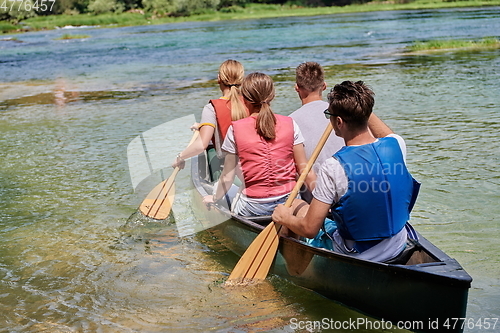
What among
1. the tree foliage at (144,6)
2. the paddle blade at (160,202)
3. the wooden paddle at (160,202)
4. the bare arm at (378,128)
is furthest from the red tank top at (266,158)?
the tree foliage at (144,6)

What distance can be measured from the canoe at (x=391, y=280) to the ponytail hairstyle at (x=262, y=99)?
80 cm

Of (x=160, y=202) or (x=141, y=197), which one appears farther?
(x=141, y=197)

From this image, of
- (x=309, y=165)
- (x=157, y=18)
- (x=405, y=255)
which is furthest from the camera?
(x=157, y=18)

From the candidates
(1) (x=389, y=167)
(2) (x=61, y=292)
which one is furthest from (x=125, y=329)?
(1) (x=389, y=167)

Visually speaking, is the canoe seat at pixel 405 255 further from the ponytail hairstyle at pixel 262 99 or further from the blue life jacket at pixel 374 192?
the ponytail hairstyle at pixel 262 99

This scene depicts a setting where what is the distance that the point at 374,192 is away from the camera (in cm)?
339

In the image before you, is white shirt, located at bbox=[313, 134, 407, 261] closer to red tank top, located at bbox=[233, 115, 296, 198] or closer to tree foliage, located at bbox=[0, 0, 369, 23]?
red tank top, located at bbox=[233, 115, 296, 198]

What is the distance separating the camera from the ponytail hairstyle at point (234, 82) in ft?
17.2

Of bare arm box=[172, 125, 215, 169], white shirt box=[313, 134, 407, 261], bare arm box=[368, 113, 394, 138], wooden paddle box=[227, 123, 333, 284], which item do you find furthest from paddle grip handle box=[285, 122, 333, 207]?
bare arm box=[172, 125, 215, 169]

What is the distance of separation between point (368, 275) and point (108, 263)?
109 inches

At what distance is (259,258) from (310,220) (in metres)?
1.09

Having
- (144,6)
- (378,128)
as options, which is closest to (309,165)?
(378,128)

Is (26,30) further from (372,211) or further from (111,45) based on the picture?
(372,211)

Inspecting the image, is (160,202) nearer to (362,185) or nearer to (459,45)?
(362,185)
